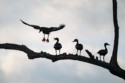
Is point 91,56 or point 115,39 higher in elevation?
point 115,39

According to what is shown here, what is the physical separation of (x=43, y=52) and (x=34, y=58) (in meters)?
0.53

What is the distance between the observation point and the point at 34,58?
48.2ft

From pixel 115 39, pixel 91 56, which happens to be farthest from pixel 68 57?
pixel 115 39

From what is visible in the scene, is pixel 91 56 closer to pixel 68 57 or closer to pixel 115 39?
pixel 68 57

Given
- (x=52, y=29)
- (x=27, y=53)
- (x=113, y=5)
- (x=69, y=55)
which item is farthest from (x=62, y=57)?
(x=52, y=29)

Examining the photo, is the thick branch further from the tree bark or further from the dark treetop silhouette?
the tree bark

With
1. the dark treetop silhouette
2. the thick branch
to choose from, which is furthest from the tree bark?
the thick branch

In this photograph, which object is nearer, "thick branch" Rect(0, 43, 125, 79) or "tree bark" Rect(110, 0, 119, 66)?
"thick branch" Rect(0, 43, 125, 79)

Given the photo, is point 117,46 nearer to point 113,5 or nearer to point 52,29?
point 113,5

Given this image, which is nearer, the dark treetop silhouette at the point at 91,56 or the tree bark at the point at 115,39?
the dark treetop silhouette at the point at 91,56

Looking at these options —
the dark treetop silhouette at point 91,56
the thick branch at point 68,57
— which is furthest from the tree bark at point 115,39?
the thick branch at point 68,57

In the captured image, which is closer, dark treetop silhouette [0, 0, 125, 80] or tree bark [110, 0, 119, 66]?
dark treetop silhouette [0, 0, 125, 80]

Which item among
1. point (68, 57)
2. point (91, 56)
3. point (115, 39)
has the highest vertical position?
point (115, 39)

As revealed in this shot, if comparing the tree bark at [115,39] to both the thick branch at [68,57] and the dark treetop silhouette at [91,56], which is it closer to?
the dark treetop silhouette at [91,56]
